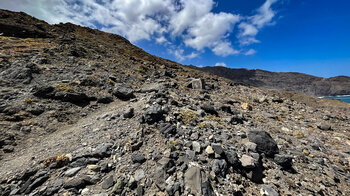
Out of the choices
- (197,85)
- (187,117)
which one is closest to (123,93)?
(187,117)

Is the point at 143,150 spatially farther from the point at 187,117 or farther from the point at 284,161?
the point at 284,161

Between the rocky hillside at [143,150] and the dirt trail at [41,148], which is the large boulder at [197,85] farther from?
the dirt trail at [41,148]

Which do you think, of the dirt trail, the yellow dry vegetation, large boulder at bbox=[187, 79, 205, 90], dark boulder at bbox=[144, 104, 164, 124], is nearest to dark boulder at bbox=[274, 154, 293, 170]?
the yellow dry vegetation

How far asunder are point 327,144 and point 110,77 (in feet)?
45.3

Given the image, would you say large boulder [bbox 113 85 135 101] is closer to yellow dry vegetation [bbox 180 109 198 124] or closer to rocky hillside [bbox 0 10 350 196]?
rocky hillside [bbox 0 10 350 196]

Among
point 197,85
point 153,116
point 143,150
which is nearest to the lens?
point 143,150

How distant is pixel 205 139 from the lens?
13.9 feet

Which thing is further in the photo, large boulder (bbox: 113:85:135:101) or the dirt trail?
large boulder (bbox: 113:85:135:101)

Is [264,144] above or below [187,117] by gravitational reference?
below

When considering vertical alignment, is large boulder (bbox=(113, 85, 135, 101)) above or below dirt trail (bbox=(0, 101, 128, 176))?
above

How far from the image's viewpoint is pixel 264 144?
14.8ft

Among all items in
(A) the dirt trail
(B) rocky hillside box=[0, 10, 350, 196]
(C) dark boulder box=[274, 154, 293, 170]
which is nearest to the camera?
(B) rocky hillside box=[0, 10, 350, 196]

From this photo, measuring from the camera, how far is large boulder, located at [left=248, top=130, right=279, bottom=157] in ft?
14.4

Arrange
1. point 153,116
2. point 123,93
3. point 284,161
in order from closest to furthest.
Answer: point 284,161
point 153,116
point 123,93
